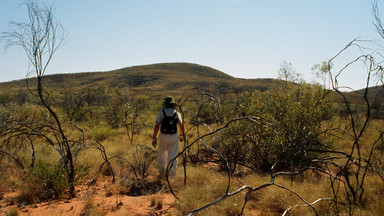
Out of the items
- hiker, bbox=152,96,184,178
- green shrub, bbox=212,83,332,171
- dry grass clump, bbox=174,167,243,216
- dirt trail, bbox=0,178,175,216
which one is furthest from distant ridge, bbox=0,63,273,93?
dirt trail, bbox=0,178,175,216

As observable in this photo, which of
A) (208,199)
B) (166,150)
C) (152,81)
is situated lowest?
(208,199)

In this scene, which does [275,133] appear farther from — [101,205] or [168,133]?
[101,205]

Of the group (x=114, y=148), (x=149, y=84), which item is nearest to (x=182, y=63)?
(x=149, y=84)

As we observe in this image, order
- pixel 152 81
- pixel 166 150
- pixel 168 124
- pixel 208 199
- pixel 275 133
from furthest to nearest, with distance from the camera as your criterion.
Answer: pixel 152 81 → pixel 166 150 → pixel 168 124 → pixel 275 133 → pixel 208 199

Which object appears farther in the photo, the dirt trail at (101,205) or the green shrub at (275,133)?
the green shrub at (275,133)

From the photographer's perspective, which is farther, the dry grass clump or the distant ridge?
the distant ridge

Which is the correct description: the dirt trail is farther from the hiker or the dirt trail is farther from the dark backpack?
the dark backpack

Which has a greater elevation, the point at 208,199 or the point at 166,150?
the point at 166,150

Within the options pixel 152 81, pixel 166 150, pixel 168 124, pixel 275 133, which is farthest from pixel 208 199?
pixel 152 81

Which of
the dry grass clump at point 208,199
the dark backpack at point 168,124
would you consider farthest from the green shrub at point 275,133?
the dark backpack at point 168,124

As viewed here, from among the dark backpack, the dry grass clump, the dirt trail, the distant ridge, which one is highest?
the distant ridge

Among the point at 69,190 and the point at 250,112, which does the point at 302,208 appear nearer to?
the point at 250,112

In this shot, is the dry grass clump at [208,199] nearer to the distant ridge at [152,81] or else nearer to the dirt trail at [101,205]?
the dirt trail at [101,205]

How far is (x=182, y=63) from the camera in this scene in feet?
406
